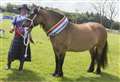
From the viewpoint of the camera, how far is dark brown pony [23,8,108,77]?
832 centimetres

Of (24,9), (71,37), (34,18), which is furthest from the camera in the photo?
(71,37)

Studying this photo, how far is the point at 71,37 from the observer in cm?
861

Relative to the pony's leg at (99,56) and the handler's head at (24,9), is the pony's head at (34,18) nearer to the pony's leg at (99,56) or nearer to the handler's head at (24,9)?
the handler's head at (24,9)

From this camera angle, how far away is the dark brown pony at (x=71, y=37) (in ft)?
27.3

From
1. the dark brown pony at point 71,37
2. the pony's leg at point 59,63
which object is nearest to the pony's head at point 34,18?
the dark brown pony at point 71,37

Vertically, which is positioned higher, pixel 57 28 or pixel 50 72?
pixel 57 28

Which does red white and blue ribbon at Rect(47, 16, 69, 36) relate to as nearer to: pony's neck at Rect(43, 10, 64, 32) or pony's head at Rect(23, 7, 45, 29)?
pony's neck at Rect(43, 10, 64, 32)

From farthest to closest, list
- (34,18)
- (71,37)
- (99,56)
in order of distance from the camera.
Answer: (99,56)
(71,37)
(34,18)

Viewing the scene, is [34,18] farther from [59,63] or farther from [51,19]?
[59,63]

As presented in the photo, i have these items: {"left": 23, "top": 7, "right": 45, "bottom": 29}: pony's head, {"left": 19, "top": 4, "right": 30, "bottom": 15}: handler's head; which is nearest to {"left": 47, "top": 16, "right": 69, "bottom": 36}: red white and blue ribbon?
{"left": 23, "top": 7, "right": 45, "bottom": 29}: pony's head

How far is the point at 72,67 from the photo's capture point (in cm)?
1023

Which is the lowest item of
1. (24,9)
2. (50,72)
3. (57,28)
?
(50,72)

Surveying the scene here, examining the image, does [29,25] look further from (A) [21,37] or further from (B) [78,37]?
(B) [78,37]

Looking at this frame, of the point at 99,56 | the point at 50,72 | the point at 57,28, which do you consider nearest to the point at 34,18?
the point at 57,28
